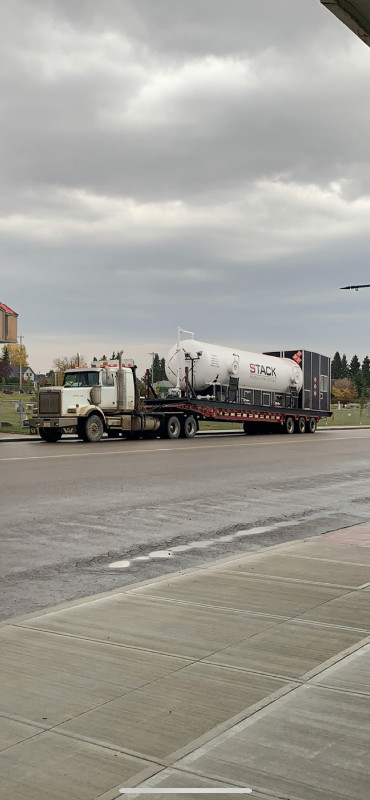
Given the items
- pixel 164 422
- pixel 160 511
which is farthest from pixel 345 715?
pixel 164 422

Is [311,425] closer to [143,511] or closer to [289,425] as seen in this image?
[289,425]

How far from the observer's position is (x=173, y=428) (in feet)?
108

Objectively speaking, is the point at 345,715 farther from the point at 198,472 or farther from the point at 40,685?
the point at 198,472

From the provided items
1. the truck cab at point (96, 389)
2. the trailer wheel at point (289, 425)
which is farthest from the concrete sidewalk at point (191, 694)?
the trailer wheel at point (289, 425)

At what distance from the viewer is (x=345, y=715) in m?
3.79

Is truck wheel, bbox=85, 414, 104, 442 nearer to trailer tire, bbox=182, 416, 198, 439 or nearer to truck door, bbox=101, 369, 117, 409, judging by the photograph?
truck door, bbox=101, 369, 117, 409

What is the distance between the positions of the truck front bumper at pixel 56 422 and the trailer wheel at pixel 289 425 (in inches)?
581

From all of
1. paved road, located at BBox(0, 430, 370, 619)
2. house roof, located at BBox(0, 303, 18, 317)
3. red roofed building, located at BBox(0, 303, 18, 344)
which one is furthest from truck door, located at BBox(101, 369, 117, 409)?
house roof, located at BBox(0, 303, 18, 317)

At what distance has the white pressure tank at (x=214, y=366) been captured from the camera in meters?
33.6

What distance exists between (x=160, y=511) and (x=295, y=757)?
8.14m

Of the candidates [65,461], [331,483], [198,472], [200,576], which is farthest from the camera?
[65,461]

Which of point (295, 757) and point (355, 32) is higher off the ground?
point (355, 32)

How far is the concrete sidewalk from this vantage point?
325cm

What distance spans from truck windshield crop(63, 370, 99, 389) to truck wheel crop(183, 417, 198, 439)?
195 inches
